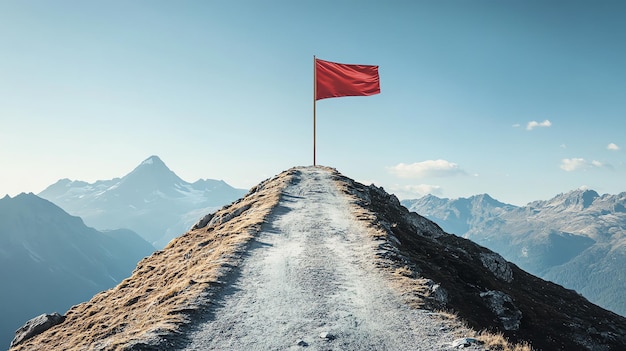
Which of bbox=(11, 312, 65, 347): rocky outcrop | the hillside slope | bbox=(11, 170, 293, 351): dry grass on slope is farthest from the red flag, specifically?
bbox=(11, 312, 65, 347): rocky outcrop

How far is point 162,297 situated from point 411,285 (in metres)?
12.1

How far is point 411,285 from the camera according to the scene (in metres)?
Answer: 18.6

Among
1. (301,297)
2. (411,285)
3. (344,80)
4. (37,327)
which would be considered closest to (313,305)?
(301,297)

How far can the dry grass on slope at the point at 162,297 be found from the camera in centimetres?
1487

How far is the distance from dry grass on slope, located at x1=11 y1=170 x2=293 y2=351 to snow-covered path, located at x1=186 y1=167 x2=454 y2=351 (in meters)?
1.08

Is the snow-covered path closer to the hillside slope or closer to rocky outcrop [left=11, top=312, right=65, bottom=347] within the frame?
the hillside slope

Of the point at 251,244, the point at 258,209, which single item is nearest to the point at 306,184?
the point at 258,209

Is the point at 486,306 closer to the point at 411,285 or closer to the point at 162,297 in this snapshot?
the point at 411,285

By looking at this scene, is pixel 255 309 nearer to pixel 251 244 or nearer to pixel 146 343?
pixel 146 343

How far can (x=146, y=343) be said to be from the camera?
518 inches

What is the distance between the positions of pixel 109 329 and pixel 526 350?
17.5m

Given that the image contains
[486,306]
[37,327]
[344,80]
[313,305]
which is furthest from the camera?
[344,80]

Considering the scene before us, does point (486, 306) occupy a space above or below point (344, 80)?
below

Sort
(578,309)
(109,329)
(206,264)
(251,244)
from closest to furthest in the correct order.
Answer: (109,329) → (206,264) → (251,244) → (578,309)
